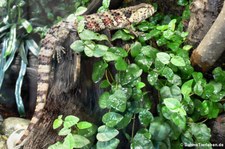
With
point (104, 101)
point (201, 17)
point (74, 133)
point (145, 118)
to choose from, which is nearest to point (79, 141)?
point (74, 133)

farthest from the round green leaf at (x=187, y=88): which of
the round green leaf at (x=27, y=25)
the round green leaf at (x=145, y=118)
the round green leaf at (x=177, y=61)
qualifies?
the round green leaf at (x=27, y=25)

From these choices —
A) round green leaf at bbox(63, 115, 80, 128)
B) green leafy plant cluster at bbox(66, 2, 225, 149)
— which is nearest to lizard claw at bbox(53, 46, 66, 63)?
green leafy plant cluster at bbox(66, 2, 225, 149)

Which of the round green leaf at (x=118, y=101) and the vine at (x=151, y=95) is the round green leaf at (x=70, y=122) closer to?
the vine at (x=151, y=95)

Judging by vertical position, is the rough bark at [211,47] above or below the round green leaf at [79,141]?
above

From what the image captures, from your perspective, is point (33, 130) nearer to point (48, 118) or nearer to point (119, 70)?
point (48, 118)

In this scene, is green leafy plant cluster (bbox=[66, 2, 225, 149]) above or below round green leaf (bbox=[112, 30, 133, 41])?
below

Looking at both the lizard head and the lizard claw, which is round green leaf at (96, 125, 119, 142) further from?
the lizard head

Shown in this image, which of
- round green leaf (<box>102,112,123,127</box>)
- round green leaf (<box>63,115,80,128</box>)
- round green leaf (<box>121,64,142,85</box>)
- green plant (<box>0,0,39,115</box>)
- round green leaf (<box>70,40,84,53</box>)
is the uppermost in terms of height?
round green leaf (<box>70,40,84,53</box>)
